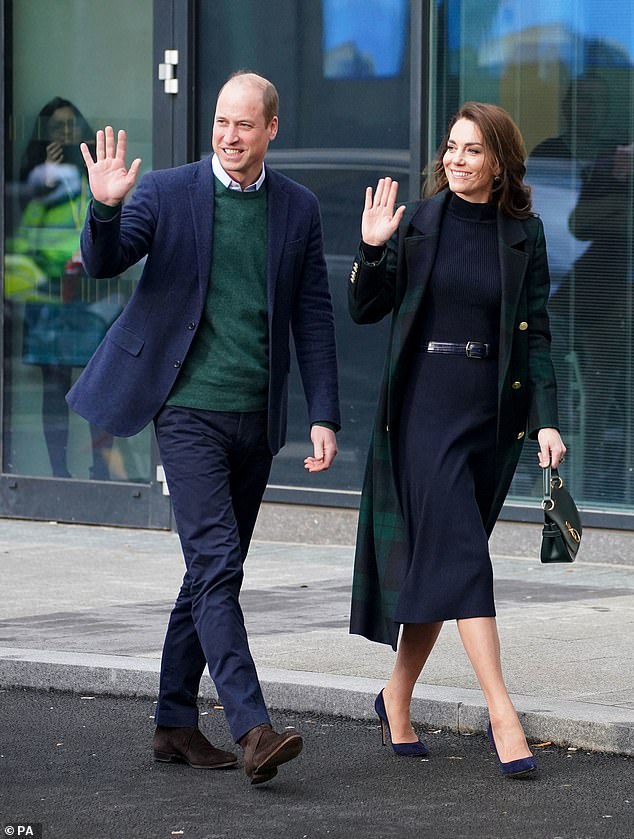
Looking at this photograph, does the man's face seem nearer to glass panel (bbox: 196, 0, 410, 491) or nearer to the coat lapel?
the coat lapel

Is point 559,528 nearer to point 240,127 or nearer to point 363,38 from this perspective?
point 240,127

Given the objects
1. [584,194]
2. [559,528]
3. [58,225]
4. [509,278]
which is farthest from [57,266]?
[559,528]

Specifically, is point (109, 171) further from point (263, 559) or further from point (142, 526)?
point (142, 526)

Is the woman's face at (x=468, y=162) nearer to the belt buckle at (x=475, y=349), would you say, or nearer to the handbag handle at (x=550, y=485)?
the belt buckle at (x=475, y=349)

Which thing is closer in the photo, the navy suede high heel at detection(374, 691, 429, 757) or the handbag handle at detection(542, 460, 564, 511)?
the handbag handle at detection(542, 460, 564, 511)

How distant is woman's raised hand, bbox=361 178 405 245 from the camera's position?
5.34 meters

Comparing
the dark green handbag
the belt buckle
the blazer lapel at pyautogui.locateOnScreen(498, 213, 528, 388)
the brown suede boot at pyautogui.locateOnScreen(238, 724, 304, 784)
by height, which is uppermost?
the blazer lapel at pyautogui.locateOnScreen(498, 213, 528, 388)

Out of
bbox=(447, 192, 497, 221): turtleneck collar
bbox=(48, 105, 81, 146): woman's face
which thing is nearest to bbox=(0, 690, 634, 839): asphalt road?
bbox=(447, 192, 497, 221): turtleneck collar

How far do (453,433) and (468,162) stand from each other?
791 millimetres

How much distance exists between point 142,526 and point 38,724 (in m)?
4.91

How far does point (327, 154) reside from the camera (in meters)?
10.4

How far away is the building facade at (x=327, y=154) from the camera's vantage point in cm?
956

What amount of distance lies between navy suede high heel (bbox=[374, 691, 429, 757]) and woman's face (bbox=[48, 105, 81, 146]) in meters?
6.33

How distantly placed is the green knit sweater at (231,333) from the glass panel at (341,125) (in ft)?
16.0
